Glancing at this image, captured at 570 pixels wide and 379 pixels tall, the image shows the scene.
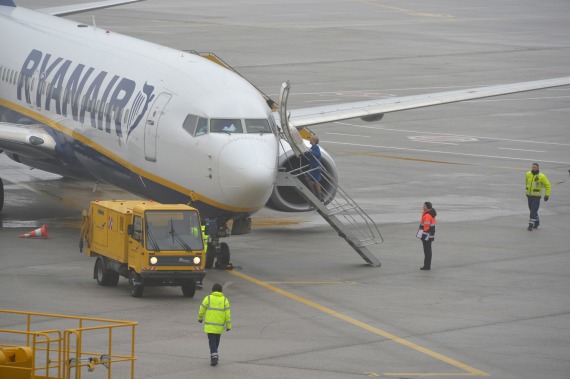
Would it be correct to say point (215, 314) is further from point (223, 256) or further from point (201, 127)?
point (201, 127)

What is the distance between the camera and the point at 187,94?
1252 inches

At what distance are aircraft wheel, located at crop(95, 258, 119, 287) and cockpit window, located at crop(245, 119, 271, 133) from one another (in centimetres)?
456

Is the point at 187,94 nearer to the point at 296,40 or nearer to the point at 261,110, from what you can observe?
the point at 261,110

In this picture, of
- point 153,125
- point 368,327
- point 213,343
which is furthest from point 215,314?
point 153,125

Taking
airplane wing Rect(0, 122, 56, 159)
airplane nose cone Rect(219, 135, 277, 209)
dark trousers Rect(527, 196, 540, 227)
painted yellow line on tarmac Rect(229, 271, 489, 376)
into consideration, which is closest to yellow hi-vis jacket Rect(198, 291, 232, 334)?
painted yellow line on tarmac Rect(229, 271, 489, 376)

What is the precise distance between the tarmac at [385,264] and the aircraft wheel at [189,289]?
238 mm

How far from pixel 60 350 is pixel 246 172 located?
9.26 meters

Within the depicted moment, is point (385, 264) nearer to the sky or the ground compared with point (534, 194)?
nearer to the ground

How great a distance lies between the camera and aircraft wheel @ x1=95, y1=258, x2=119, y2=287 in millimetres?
29516

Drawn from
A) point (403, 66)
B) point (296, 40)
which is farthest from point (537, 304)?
point (296, 40)

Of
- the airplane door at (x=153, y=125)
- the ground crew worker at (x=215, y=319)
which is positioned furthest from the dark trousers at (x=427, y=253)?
the ground crew worker at (x=215, y=319)

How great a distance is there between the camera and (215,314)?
2341 centimetres

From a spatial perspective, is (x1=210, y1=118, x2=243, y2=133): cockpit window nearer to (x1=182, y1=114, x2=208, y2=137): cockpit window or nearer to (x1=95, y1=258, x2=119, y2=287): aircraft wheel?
(x1=182, y1=114, x2=208, y2=137): cockpit window

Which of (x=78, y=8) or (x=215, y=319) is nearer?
Answer: (x=215, y=319)
